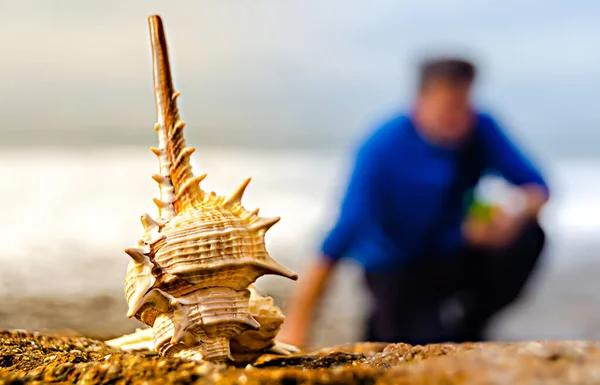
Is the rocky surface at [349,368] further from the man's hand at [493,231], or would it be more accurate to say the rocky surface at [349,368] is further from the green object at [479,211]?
the green object at [479,211]

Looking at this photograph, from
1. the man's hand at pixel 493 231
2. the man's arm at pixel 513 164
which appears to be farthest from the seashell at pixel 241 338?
the man's arm at pixel 513 164

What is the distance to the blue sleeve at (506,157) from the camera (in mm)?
5961

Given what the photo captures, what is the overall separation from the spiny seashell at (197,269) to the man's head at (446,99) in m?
4.23

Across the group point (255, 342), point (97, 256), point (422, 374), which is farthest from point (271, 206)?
point (422, 374)

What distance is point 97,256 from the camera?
8492 mm

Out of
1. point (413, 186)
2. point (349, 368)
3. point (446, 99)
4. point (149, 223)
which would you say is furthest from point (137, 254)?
point (446, 99)

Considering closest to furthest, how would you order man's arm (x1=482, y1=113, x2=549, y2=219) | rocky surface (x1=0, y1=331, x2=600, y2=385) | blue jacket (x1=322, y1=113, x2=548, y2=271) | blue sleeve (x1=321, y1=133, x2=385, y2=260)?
rocky surface (x1=0, y1=331, x2=600, y2=385) < blue sleeve (x1=321, y1=133, x2=385, y2=260) < blue jacket (x1=322, y1=113, x2=548, y2=271) < man's arm (x1=482, y1=113, x2=549, y2=219)

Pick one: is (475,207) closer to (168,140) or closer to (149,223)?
(168,140)

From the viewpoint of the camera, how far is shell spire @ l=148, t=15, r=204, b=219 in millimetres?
1938

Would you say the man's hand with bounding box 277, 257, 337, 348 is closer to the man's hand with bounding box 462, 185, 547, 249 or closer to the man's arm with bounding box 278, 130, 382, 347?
the man's arm with bounding box 278, 130, 382, 347

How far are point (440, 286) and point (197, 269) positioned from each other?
4654 millimetres

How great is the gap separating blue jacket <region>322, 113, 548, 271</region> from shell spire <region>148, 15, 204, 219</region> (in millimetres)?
3652

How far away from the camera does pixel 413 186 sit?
576 centimetres

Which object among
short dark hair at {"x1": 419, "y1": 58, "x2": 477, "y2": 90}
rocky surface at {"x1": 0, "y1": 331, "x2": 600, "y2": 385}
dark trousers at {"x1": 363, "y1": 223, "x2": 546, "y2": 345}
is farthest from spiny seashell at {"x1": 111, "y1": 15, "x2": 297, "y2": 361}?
short dark hair at {"x1": 419, "y1": 58, "x2": 477, "y2": 90}
